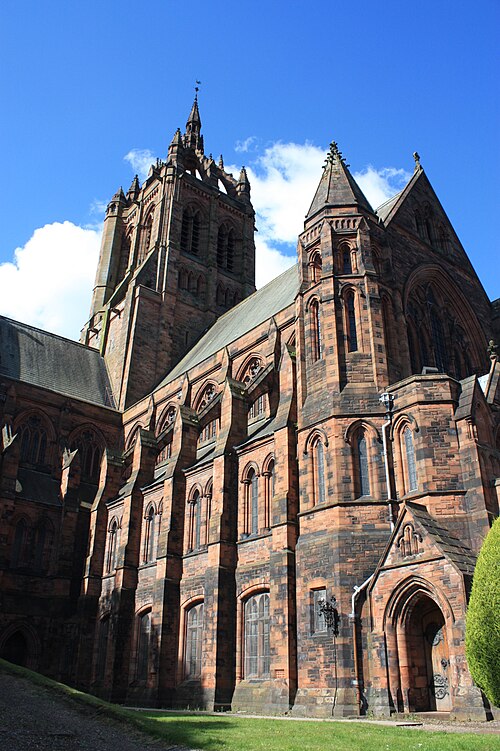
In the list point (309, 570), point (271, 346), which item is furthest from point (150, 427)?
point (309, 570)

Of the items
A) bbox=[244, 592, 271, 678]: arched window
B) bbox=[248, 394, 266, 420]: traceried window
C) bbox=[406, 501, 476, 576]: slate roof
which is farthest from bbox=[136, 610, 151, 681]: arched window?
bbox=[406, 501, 476, 576]: slate roof

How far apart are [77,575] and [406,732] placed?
2603 cm

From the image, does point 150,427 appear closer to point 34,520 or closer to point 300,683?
point 34,520

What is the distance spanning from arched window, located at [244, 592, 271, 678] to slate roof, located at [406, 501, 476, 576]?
7426 mm

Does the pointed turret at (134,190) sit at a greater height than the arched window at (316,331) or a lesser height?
greater

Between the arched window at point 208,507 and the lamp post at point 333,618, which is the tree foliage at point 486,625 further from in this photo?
the arched window at point 208,507

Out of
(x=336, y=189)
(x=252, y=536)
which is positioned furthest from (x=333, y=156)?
(x=252, y=536)

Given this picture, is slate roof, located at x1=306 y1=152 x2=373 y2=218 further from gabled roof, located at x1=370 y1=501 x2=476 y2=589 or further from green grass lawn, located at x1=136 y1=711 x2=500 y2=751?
green grass lawn, located at x1=136 y1=711 x2=500 y2=751

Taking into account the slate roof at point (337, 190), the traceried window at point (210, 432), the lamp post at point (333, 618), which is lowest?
the lamp post at point (333, 618)

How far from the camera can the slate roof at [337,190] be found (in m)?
28.5

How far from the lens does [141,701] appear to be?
88.6 ft

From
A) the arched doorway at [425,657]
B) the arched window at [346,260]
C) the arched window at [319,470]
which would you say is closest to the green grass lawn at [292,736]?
the arched doorway at [425,657]

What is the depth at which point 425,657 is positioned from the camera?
18922mm

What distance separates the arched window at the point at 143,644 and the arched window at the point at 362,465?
12.8 metres
